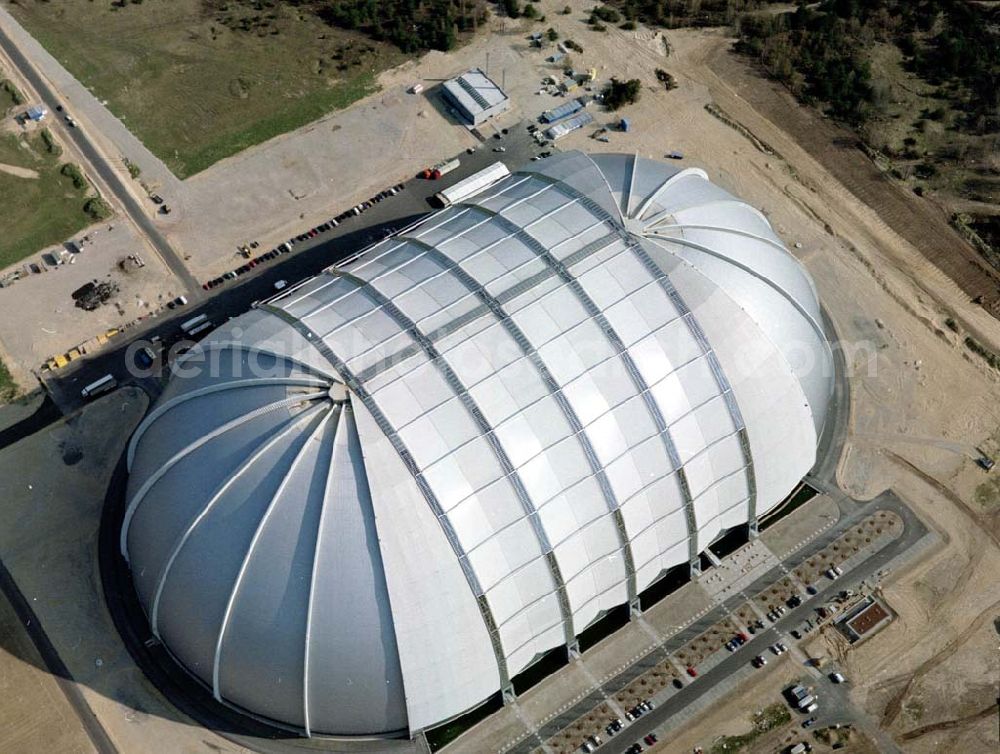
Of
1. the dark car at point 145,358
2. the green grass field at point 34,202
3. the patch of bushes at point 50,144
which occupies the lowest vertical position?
the dark car at point 145,358

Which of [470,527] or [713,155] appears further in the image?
[713,155]

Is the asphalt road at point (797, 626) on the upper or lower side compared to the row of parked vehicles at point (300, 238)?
lower

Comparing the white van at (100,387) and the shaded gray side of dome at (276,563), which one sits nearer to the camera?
the shaded gray side of dome at (276,563)

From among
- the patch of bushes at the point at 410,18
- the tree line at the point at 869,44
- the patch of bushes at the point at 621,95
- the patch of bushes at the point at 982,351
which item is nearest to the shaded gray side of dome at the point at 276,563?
the patch of bushes at the point at 621,95

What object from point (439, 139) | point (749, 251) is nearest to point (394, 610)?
point (749, 251)

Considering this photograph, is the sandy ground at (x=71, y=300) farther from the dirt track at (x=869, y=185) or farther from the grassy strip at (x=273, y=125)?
the dirt track at (x=869, y=185)

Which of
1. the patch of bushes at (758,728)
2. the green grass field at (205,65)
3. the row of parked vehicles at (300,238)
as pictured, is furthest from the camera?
the green grass field at (205,65)

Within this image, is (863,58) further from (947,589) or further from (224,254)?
(224,254)
